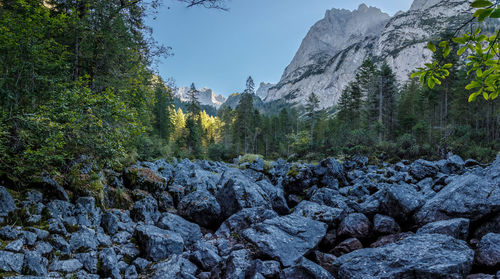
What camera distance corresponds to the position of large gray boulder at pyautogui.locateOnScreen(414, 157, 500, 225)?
17.8 ft

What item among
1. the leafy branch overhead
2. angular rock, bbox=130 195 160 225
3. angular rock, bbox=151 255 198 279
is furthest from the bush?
the leafy branch overhead

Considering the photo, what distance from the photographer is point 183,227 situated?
7605mm

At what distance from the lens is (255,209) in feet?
26.6

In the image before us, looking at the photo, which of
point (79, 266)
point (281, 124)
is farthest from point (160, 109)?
point (79, 266)

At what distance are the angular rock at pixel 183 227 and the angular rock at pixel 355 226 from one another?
14.8 feet

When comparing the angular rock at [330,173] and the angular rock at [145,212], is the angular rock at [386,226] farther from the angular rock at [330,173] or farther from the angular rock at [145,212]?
the angular rock at [145,212]

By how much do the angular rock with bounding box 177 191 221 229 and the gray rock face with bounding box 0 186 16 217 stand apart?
4.83m

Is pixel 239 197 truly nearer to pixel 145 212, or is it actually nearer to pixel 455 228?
pixel 145 212

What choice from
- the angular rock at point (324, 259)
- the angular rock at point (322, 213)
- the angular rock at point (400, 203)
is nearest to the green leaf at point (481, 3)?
the angular rock at point (324, 259)

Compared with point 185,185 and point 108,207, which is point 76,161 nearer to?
point 108,207

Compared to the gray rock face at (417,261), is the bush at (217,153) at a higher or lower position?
higher

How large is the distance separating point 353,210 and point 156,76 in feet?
33.2

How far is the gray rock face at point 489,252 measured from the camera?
404 centimetres

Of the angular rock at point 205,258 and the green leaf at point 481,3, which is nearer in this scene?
the green leaf at point 481,3
